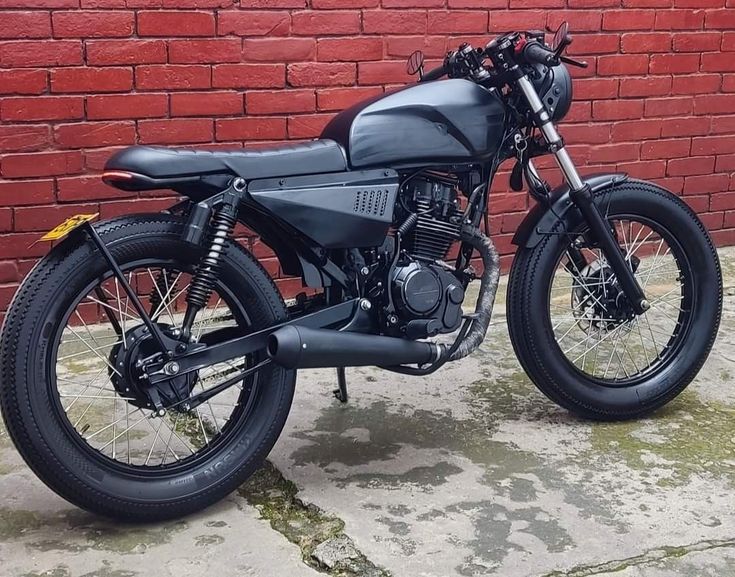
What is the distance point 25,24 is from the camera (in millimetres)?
3883

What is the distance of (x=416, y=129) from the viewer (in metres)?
3.00

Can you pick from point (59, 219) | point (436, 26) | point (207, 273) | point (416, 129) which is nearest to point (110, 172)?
point (207, 273)

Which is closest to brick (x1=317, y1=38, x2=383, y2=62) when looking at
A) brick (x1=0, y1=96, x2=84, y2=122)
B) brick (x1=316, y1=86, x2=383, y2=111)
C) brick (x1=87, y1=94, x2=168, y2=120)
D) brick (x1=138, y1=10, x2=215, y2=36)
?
brick (x1=316, y1=86, x2=383, y2=111)

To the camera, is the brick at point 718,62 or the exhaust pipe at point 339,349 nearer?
the exhaust pipe at point 339,349

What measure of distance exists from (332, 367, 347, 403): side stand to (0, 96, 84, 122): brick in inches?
59.6

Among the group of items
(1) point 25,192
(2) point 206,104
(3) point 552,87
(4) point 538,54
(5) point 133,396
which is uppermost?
(4) point 538,54

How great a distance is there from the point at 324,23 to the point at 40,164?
1.33 m

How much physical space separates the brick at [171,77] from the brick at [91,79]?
0.16 feet

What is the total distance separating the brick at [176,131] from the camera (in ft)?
13.7

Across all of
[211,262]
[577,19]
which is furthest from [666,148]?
[211,262]

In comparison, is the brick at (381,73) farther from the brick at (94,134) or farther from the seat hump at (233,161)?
the seat hump at (233,161)

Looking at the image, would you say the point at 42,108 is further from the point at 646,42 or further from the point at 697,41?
the point at 697,41

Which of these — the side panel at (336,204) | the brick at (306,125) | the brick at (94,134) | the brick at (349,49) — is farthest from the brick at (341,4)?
the side panel at (336,204)

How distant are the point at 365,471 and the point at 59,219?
1789 millimetres
